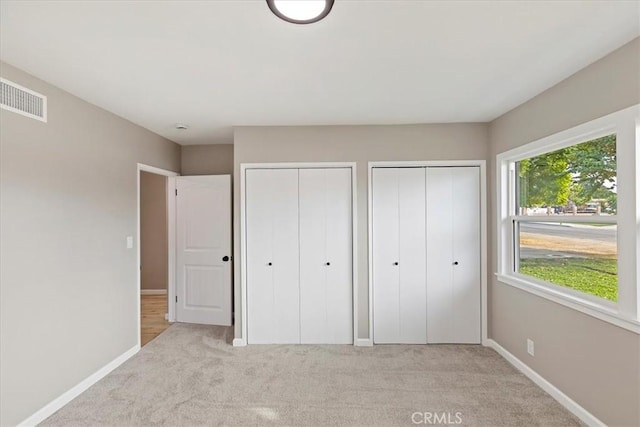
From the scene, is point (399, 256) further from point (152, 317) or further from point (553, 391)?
point (152, 317)

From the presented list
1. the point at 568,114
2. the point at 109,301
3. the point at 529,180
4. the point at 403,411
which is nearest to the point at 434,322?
the point at 403,411

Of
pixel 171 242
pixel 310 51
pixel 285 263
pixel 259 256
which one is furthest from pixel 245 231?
pixel 310 51

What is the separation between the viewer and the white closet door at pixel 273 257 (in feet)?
11.1

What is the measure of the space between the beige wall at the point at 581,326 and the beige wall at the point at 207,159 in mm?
3473

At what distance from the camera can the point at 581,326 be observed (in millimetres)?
2096

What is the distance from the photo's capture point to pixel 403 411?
87.2 inches

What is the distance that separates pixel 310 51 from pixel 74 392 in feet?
10.3

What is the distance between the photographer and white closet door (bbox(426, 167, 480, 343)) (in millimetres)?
3314

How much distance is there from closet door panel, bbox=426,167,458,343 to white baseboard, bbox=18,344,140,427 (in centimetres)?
322

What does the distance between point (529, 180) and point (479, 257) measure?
37.9 inches

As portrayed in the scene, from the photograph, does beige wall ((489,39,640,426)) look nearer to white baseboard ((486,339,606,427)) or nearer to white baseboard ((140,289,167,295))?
white baseboard ((486,339,606,427))

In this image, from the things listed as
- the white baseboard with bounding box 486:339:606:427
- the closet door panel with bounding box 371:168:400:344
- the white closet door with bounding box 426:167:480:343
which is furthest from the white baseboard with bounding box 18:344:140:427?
the white baseboard with bounding box 486:339:606:427

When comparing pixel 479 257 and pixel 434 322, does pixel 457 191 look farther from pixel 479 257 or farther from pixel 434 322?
pixel 434 322
